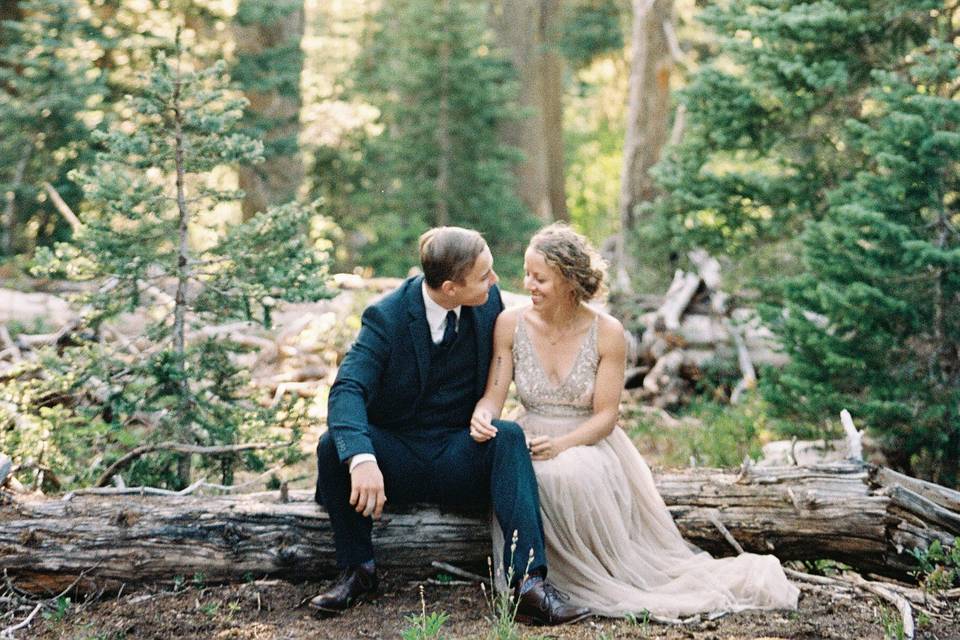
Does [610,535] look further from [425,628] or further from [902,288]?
[902,288]

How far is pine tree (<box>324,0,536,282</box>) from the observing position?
1509 centimetres

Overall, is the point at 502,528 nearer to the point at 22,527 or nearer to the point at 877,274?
the point at 22,527

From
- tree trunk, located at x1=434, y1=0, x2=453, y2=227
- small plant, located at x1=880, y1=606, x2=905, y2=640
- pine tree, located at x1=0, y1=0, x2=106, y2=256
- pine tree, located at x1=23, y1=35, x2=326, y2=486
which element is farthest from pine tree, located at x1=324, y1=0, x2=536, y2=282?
small plant, located at x1=880, y1=606, x2=905, y2=640

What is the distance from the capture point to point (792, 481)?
505 centimetres

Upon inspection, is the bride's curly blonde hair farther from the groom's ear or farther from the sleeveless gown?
the groom's ear

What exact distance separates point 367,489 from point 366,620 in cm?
55

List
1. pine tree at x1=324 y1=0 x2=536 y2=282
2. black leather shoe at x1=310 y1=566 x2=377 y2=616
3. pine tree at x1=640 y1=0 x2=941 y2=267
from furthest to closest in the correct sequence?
pine tree at x1=324 y1=0 x2=536 y2=282 < pine tree at x1=640 y1=0 x2=941 y2=267 < black leather shoe at x1=310 y1=566 x2=377 y2=616

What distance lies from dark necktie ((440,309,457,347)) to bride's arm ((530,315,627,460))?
0.63m

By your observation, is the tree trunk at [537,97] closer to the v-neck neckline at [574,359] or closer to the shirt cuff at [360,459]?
the v-neck neckline at [574,359]

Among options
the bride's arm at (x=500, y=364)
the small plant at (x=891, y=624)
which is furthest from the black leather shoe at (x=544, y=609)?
the small plant at (x=891, y=624)

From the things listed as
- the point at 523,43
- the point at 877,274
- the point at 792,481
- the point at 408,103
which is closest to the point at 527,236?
the point at 408,103

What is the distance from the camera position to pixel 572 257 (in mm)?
4770

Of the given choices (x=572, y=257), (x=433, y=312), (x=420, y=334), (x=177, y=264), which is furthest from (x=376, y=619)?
(x=177, y=264)

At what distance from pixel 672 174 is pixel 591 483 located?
17.6ft
